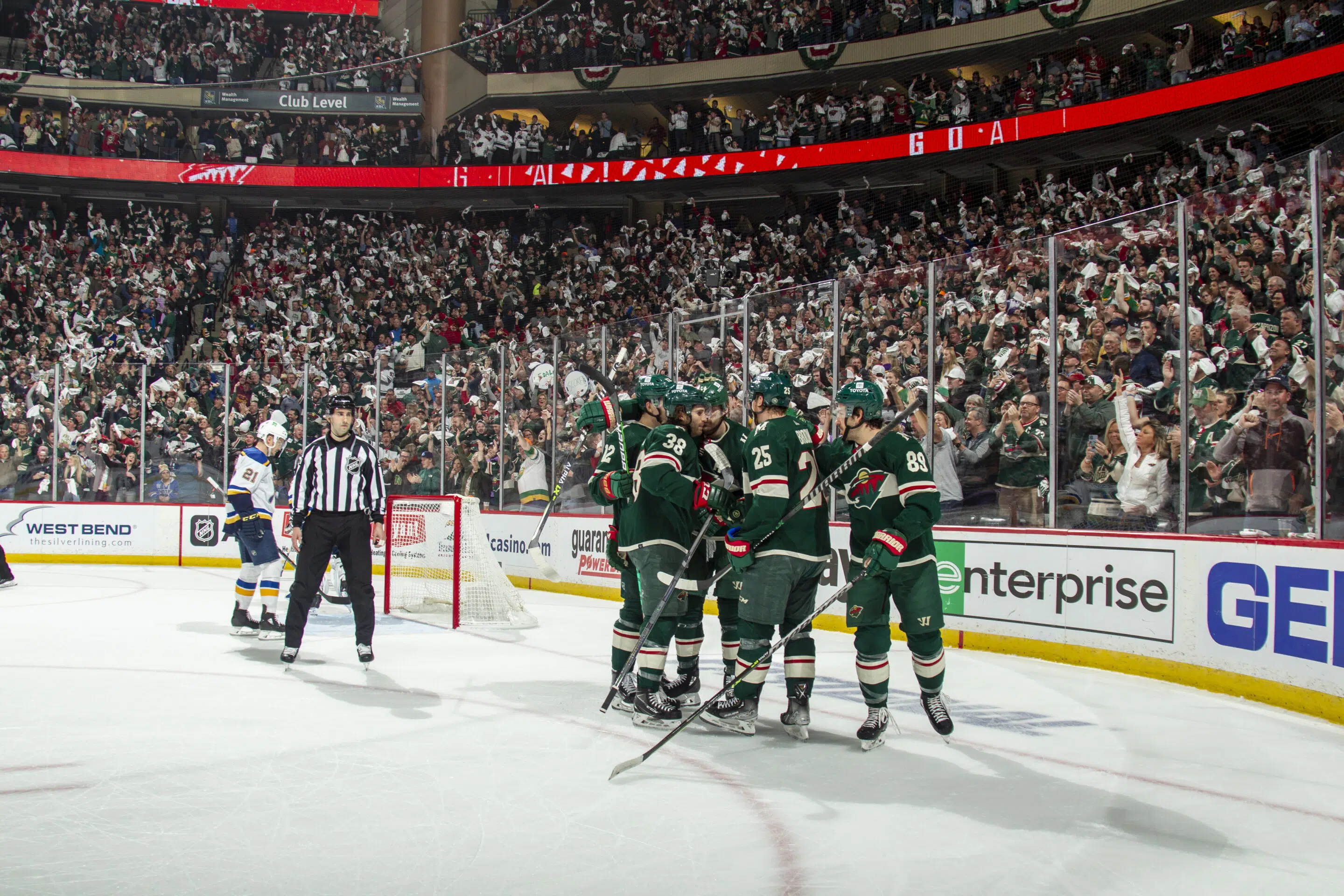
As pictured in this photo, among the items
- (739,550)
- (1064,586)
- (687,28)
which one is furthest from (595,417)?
(687,28)

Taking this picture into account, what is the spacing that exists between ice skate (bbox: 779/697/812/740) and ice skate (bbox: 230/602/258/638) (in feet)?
16.4

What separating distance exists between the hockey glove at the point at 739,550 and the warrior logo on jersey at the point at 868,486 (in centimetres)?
55

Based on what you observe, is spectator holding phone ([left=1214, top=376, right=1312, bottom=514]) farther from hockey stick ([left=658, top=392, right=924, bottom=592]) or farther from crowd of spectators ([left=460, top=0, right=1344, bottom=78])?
crowd of spectators ([left=460, top=0, right=1344, bottom=78])

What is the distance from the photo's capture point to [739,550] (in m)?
5.01

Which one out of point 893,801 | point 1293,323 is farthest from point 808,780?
point 1293,323

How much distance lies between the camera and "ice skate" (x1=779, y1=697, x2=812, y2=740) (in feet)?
16.9

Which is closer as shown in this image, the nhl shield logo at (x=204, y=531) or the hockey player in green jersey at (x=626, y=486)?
the hockey player in green jersey at (x=626, y=486)

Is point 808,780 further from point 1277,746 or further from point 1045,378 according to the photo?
point 1045,378

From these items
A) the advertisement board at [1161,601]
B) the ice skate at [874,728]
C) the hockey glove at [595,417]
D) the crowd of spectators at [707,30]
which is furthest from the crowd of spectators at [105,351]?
the ice skate at [874,728]

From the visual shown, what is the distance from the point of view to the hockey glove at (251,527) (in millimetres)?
8281

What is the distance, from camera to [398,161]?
25922 mm

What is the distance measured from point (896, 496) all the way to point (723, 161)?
18924 mm

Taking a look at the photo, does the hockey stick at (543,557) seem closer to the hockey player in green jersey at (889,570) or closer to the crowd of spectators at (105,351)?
the crowd of spectators at (105,351)

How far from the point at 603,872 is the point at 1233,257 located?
582 centimetres
